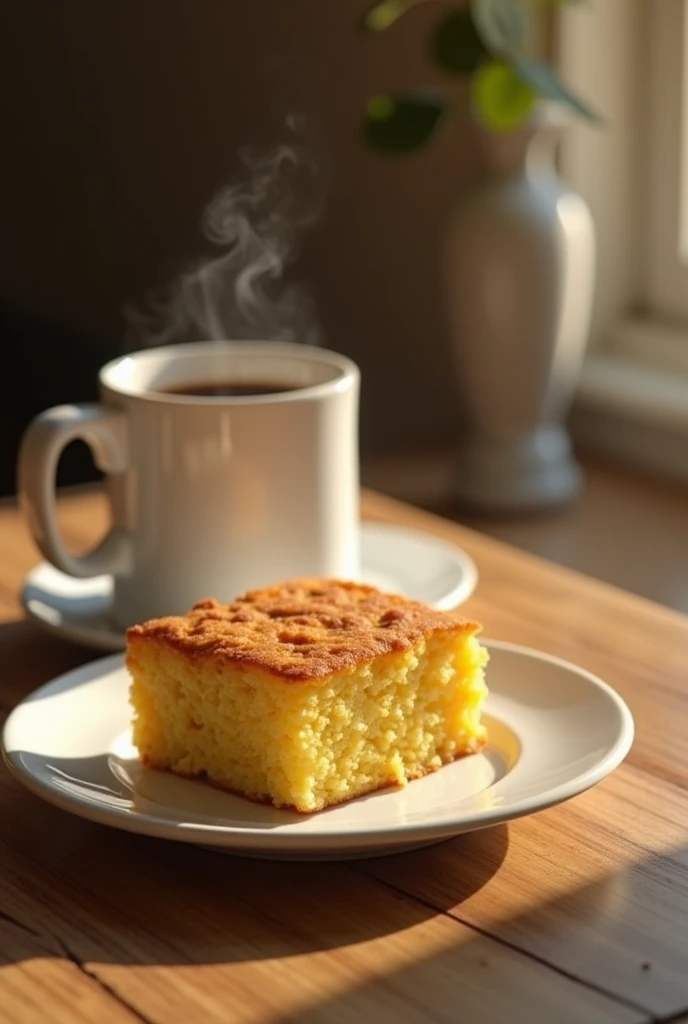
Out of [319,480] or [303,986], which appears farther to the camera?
[319,480]

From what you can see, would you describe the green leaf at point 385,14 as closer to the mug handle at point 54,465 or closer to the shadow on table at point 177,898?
the mug handle at point 54,465

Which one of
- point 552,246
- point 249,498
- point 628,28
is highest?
point 628,28

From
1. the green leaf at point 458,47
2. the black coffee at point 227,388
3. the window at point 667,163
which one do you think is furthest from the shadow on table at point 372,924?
the window at point 667,163

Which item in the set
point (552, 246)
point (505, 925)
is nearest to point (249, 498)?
point (505, 925)

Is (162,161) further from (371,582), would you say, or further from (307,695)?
(307,695)

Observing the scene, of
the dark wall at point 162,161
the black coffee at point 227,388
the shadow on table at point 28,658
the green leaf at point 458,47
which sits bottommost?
the shadow on table at point 28,658

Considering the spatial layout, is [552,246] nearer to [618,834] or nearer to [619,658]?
[619,658]

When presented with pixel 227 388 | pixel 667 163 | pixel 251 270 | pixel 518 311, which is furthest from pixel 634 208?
pixel 227 388
